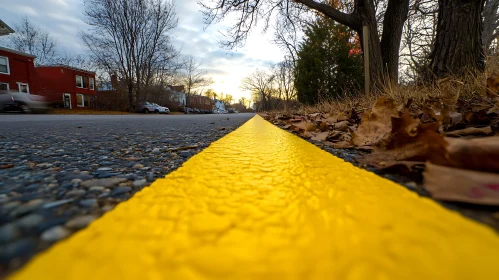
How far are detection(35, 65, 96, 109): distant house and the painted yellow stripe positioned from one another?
33.8 meters

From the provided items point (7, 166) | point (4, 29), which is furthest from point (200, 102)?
point (7, 166)

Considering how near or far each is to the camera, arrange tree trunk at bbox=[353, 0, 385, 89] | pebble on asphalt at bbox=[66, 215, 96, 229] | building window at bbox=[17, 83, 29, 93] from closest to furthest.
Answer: pebble on asphalt at bbox=[66, 215, 96, 229], tree trunk at bbox=[353, 0, 385, 89], building window at bbox=[17, 83, 29, 93]

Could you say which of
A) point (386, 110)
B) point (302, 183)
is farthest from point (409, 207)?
point (386, 110)

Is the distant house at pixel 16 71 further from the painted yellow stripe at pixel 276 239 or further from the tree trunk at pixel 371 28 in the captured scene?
the painted yellow stripe at pixel 276 239

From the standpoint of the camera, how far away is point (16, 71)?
2241 centimetres

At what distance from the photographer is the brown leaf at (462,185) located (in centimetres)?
58

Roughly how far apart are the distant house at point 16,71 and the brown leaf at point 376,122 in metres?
30.8

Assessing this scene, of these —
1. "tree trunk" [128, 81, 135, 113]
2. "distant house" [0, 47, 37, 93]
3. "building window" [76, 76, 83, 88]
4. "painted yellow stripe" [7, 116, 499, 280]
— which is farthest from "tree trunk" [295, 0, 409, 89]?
"building window" [76, 76, 83, 88]

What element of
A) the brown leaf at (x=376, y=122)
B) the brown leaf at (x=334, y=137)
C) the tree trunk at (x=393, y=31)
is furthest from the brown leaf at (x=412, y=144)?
the tree trunk at (x=393, y=31)

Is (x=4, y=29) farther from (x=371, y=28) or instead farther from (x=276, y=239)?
(x=276, y=239)

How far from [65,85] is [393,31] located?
115ft

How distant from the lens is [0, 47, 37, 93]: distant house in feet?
70.8

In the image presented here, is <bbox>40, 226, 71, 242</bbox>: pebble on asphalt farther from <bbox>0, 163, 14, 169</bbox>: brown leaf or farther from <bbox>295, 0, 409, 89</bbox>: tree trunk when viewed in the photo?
<bbox>295, 0, 409, 89</bbox>: tree trunk

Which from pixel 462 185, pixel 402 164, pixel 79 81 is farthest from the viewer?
pixel 79 81
